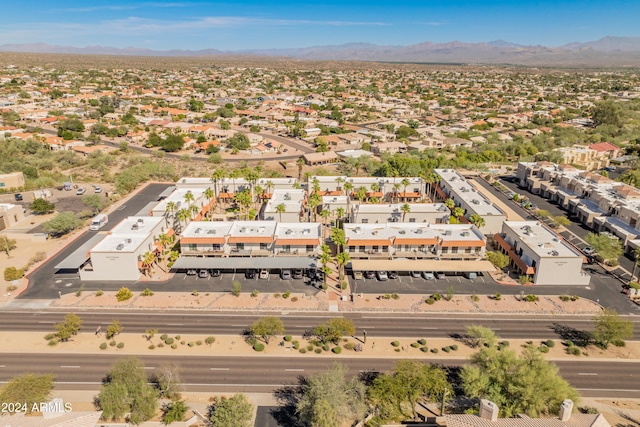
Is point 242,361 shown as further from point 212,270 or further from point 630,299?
point 630,299

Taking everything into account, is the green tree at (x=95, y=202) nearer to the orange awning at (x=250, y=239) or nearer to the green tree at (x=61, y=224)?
the green tree at (x=61, y=224)

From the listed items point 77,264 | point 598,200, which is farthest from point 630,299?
point 77,264

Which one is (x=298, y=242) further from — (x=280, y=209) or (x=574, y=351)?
(x=574, y=351)

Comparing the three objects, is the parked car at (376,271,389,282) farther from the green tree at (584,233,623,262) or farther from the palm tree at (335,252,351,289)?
the green tree at (584,233,623,262)

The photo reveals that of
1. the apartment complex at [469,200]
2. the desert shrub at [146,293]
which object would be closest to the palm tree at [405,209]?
the apartment complex at [469,200]

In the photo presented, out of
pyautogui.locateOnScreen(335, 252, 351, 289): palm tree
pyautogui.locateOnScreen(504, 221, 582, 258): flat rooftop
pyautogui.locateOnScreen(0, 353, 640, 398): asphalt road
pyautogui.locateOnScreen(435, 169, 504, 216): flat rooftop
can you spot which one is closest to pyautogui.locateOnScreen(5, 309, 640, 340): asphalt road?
pyautogui.locateOnScreen(0, 353, 640, 398): asphalt road
